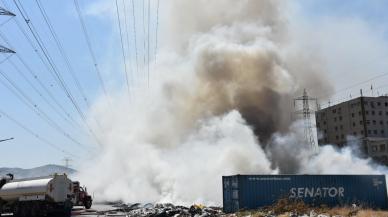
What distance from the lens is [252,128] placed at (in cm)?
7550

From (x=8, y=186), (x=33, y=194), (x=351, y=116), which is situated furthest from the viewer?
(x=351, y=116)

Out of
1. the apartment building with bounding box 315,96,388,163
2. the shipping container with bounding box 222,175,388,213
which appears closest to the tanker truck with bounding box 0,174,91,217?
the shipping container with bounding box 222,175,388,213

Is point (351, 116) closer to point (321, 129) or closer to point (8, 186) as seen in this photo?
point (321, 129)

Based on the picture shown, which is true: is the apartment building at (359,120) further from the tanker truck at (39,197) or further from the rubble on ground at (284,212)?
the tanker truck at (39,197)

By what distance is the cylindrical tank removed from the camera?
41.5 metres

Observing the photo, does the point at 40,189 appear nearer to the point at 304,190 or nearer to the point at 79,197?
the point at 79,197

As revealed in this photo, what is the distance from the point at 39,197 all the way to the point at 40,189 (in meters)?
0.74

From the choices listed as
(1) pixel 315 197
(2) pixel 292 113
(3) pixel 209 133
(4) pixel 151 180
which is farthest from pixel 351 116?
(1) pixel 315 197

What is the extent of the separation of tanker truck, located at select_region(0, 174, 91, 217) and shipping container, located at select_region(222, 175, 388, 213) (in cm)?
1616

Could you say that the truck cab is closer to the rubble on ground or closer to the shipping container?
the rubble on ground

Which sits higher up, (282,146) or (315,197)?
(282,146)

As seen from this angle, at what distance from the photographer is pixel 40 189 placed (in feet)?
137

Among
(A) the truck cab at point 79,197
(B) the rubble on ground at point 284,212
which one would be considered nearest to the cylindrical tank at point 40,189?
(A) the truck cab at point 79,197

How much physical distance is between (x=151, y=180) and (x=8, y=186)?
2382 cm
